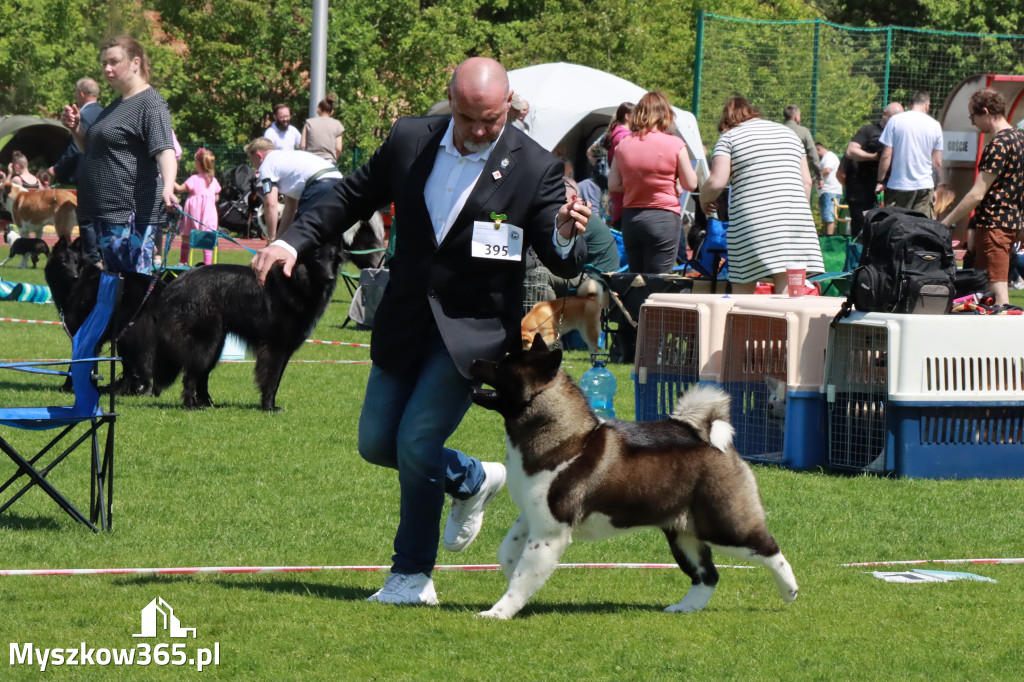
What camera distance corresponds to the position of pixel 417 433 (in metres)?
4.43

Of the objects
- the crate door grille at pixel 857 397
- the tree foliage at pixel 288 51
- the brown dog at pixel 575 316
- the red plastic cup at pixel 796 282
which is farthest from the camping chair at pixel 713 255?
the tree foliage at pixel 288 51

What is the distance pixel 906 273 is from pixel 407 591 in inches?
143

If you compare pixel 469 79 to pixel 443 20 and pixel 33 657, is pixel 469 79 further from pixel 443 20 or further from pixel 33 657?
→ pixel 443 20

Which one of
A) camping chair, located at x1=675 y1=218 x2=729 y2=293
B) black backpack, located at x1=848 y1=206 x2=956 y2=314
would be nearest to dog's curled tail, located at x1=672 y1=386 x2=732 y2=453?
black backpack, located at x1=848 y1=206 x2=956 y2=314

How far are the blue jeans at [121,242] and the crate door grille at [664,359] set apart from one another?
3.12 m

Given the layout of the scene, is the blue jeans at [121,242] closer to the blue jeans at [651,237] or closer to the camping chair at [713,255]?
the blue jeans at [651,237]

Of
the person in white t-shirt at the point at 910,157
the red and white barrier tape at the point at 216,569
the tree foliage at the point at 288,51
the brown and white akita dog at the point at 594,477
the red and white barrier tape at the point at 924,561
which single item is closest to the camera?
the brown and white akita dog at the point at 594,477

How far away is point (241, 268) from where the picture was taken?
9.19 meters

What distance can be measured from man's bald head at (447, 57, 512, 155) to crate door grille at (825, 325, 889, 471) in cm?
334

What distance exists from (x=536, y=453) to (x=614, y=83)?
17.8m

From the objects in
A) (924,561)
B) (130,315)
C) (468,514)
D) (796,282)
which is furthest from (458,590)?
(130,315)

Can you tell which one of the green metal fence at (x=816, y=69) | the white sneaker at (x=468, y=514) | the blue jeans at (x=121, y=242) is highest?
the green metal fence at (x=816, y=69)

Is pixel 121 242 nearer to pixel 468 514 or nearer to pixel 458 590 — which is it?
pixel 468 514

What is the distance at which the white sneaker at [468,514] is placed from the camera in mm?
4941
